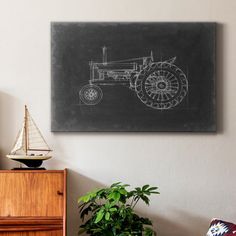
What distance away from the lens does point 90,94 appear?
2.95 m

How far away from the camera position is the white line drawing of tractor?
2955mm

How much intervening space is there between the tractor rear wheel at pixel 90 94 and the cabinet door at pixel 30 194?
22.2 inches

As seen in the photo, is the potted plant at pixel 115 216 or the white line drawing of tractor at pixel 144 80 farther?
the white line drawing of tractor at pixel 144 80

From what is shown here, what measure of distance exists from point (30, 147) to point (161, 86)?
0.92m

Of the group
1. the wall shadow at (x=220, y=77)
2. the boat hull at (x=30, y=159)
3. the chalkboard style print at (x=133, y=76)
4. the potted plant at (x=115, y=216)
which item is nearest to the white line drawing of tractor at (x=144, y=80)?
the chalkboard style print at (x=133, y=76)

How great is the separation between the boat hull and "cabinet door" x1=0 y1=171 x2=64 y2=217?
0.14 meters

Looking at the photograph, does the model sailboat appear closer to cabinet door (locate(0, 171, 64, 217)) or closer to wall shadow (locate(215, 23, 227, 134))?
cabinet door (locate(0, 171, 64, 217))

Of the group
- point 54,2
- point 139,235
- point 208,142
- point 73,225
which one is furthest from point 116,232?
point 54,2

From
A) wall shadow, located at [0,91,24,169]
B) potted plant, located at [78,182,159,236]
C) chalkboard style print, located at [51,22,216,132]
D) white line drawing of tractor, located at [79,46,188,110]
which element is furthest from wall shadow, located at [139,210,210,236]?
wall shadow, located at [0,91,24,169]

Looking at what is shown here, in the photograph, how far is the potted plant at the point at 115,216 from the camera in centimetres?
256

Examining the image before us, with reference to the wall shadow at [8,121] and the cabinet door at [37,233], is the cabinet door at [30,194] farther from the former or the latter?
the wall shadow at [8,121]

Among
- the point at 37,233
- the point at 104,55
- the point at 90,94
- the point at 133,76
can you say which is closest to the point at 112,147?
the point at 90,94

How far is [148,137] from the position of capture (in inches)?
117

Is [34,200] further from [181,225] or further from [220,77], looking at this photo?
[220,77]
